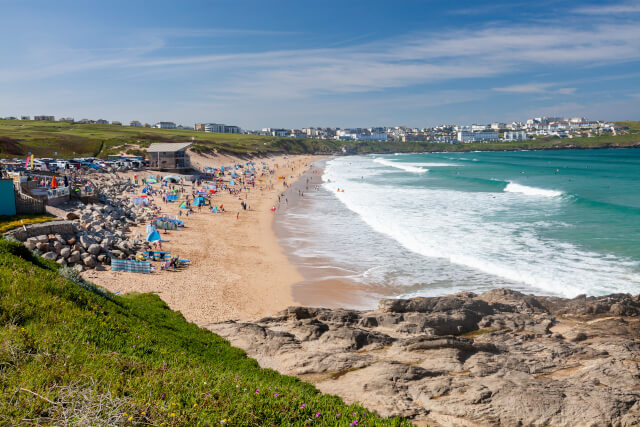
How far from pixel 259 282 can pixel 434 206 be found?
2696 cm

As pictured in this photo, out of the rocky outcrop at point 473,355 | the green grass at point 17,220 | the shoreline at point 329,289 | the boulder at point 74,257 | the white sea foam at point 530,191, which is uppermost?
the white sea foam at point 530,191

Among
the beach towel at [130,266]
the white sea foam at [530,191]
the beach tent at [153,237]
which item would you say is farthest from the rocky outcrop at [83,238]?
the white sea foam at [530,191]

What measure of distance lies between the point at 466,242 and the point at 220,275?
655 inches

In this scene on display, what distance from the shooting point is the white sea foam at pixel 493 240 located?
20516 millimetres

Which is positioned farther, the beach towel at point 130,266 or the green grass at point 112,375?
the beach towel at point 130,266

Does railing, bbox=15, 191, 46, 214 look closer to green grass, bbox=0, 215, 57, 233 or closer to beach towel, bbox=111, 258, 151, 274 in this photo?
green grass, bbox=0, 215, 57, 233

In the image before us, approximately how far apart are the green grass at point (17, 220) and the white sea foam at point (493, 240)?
65.0 ft

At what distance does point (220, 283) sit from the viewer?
20734 mm

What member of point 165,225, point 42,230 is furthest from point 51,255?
point 165,225

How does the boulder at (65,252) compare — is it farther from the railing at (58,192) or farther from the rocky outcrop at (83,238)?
the railing at (58,192)

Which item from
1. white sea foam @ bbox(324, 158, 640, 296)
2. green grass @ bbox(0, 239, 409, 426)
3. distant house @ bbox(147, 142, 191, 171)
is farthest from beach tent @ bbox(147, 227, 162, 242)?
distant house @ bbox(147, 142, 191, 171)

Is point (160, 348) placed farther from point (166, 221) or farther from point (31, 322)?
point (166, 221)

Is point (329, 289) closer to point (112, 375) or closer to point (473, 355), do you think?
point (473, 355)

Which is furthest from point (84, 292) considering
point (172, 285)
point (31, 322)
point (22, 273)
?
point (172, 285)
